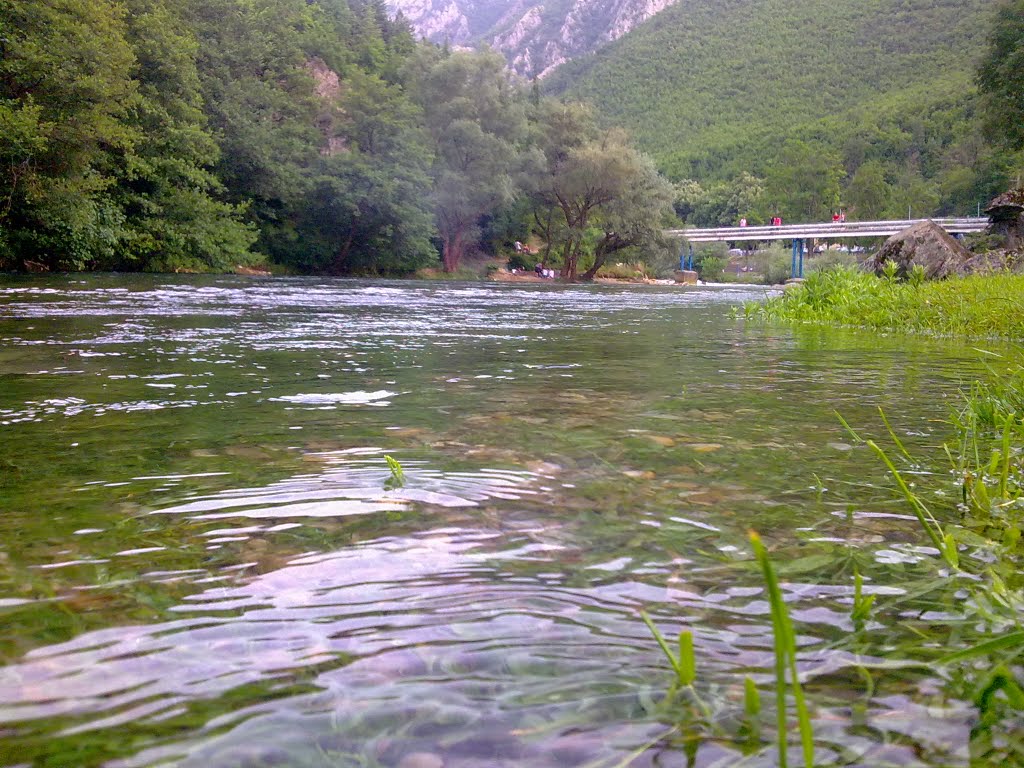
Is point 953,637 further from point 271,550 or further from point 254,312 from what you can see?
point 254,312

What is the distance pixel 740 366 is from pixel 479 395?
2798 millimetres

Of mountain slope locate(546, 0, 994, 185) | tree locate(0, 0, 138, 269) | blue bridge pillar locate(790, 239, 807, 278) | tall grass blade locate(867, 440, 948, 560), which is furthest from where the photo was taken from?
mountain slope locate(546, 0, 994, 185)

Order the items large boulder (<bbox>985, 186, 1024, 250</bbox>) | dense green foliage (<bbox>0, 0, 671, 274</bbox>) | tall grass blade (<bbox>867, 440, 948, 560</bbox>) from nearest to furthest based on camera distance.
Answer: tall grass blade (<bbox>867, 440, 948, 560</bbox>) < large boulder (<bbox>985, 186, 1024, 250</bbox>) < dense green foliage (<bbox>0, 0, 671, 274</bbox>)

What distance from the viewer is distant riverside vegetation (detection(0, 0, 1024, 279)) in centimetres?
2417

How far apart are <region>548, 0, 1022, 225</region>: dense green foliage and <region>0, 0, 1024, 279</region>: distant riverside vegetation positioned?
405 inches

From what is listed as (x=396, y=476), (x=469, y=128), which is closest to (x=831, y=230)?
(x=469, y=128)

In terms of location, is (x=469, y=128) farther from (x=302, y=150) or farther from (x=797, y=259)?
(x=797, y=259)

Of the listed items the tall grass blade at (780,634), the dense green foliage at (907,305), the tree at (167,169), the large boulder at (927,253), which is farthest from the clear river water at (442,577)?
the tree at (167,169)

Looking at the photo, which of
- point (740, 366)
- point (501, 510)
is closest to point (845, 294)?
point (740, 366)

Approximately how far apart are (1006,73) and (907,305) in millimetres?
29800

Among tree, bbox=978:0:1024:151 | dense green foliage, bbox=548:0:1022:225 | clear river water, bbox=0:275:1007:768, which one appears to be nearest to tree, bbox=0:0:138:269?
clear river water, bbox=0:275:1007:768

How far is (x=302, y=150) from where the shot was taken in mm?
41250

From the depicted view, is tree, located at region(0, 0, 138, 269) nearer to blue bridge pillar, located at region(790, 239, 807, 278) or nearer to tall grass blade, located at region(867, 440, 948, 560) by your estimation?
tall grass blade, located at region(867, 440, 948, 560)

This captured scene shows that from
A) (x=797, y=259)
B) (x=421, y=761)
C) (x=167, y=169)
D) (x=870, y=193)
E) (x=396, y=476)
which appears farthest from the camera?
(x=870, y=193)
